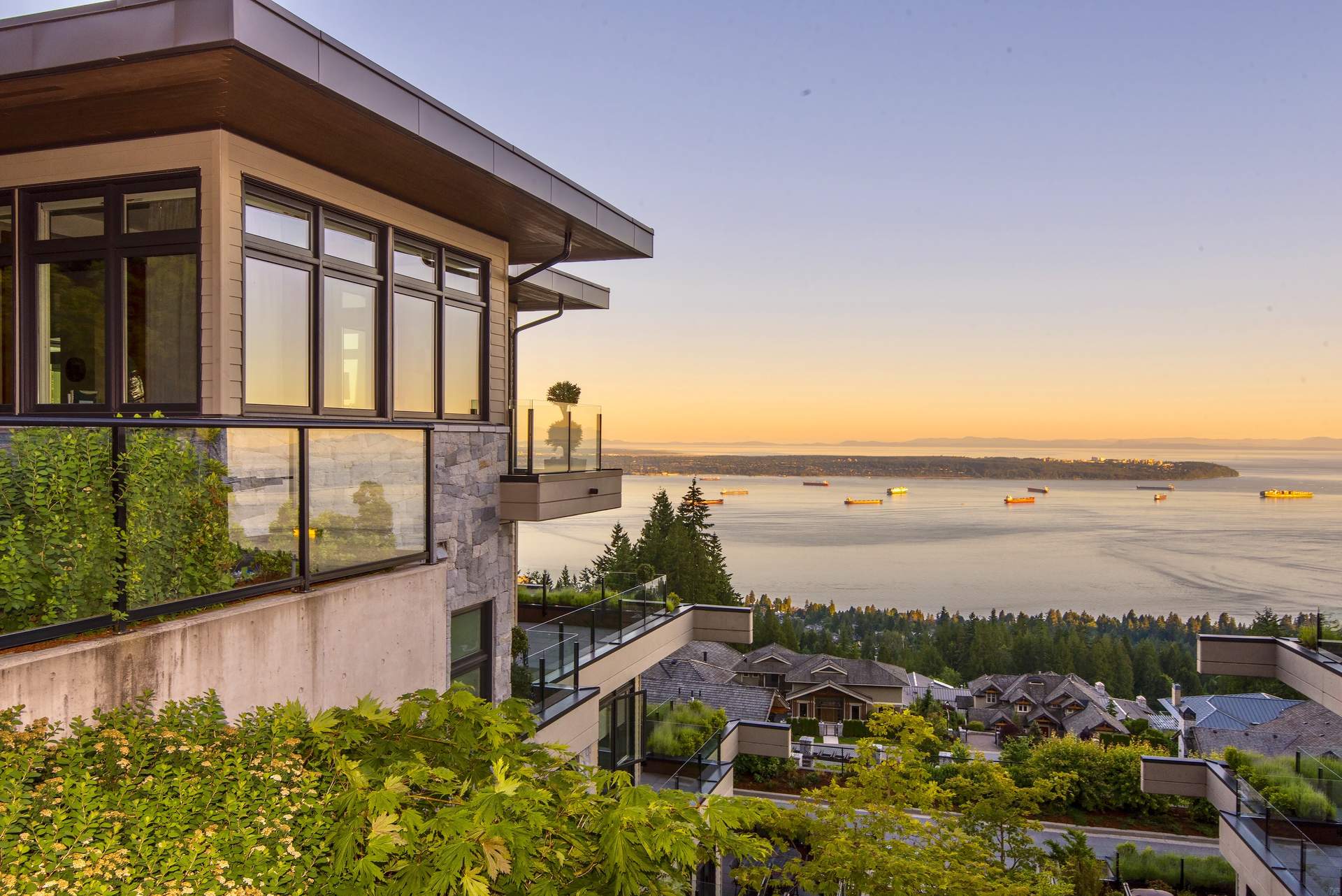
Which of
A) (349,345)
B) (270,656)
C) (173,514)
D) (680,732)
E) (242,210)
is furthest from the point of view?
(680,732)

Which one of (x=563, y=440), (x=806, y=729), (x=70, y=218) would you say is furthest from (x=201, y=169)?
(x=806, y=729)

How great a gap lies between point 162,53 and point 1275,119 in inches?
1827

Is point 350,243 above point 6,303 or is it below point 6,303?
above

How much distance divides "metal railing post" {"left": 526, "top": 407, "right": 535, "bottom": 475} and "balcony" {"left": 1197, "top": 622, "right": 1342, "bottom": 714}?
12937mm

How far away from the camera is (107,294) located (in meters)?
6.91

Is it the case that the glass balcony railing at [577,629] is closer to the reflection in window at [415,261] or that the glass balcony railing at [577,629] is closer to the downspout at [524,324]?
the downspout at [524,324]

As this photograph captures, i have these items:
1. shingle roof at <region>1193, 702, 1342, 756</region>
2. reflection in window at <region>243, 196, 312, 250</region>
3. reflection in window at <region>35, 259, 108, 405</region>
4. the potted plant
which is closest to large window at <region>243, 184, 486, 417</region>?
reflection in window at <region>243, 196, 312, 250</region>

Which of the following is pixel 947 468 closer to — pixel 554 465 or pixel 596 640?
pixel 596 640

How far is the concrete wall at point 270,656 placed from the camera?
12.1ft

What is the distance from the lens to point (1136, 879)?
2270 centimetres

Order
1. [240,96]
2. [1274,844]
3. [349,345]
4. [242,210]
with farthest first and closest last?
[1274,844] → [349,345] → [242,210] → [240,96]

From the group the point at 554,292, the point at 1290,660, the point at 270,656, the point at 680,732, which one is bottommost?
the point at 680,732

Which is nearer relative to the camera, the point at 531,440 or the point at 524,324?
the point at 531,440

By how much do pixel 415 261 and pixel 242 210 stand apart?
2.40 m
